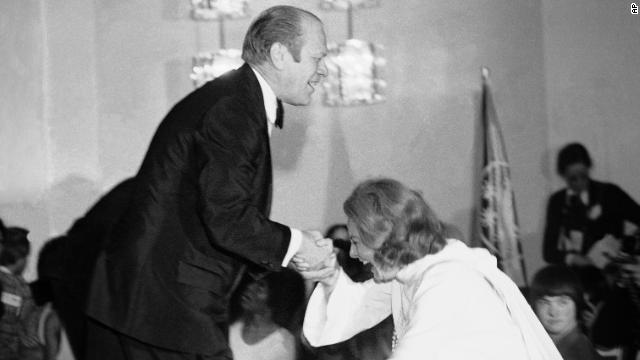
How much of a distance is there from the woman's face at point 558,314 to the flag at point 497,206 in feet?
4.44

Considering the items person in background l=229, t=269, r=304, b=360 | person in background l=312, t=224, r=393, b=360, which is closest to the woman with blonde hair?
person in background l=312, t=224, r=393, b=360

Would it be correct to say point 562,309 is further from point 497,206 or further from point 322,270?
point 322,270

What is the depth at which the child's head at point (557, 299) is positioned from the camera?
4.76 m

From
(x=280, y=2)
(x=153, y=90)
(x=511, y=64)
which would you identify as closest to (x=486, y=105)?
(x=511, y=64)

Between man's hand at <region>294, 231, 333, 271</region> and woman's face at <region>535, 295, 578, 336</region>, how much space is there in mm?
1955

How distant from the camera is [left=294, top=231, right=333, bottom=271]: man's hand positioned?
301cm

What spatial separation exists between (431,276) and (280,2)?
5.04m

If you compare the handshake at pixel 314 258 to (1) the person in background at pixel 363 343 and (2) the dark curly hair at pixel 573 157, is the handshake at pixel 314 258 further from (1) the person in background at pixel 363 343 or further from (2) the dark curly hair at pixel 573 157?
(2) the dark curly hair at pixel 573 157

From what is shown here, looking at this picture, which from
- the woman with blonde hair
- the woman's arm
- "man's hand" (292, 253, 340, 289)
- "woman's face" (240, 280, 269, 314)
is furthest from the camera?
"woman's face" (240, 280, 269, 314)

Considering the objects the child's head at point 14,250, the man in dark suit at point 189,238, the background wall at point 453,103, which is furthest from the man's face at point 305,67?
the background wall at point 453,103

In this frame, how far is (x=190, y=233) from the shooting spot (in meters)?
2.86

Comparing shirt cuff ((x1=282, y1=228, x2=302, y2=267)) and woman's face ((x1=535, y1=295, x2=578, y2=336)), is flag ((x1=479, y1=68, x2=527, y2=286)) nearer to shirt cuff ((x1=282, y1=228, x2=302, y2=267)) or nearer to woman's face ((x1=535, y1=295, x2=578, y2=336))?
woman's face ((x1=535, y1=295, x2=578, y2=336))

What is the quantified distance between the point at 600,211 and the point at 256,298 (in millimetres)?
2535

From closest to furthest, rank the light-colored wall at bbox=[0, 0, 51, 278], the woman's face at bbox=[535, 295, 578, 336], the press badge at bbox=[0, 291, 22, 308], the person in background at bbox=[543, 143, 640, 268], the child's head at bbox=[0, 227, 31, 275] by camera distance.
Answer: the woman's face at bbox=[535, 295, 578, 336] < the press badge at bbox=[0, 291, 22, 308] < the child's head at bbox=[0, 227, 31, 275] < the person in background at bbox=[543, 143, 640, 268] < the light-colored wall at bbox=[0, 0, 51, 278]
